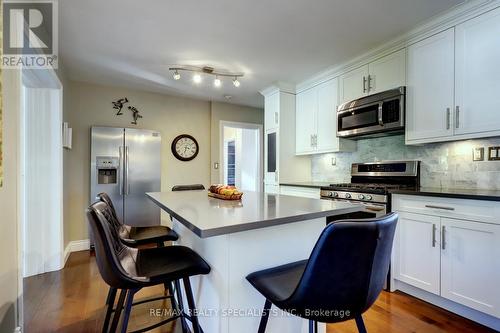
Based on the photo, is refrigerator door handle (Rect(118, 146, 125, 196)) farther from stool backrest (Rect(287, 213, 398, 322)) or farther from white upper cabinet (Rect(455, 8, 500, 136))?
white upper cabinet (Rect(455, 8, 500, 136))

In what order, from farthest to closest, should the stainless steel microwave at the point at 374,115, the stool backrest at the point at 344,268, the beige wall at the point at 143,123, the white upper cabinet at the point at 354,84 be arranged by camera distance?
the beige wall at the point at 143,123, the white upper cabinet at the point at 354,84, the stainless steel microwave at the point at 374,115, the stool backrest at the point at 344,268

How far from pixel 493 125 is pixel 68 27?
11.9ft

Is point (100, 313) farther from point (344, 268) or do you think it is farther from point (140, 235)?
point (344, 268)

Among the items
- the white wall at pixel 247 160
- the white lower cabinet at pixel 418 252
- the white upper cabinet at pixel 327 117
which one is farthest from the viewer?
the white wall at pixel 247 160

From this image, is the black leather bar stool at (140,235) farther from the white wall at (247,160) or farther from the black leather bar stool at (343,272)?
the white wall at (247,160)

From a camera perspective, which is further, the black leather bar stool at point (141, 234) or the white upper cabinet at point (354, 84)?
the white upper cabinet at point (354, 84)

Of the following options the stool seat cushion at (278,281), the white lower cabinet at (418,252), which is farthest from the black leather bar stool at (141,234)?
the white lower cabinet at (418,252)

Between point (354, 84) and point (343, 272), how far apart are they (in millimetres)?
2641

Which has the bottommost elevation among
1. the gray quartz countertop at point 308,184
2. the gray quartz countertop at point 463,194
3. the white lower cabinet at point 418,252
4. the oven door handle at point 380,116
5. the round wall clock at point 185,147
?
the white lower cabinet at point 418,252

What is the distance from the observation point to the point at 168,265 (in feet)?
4.18

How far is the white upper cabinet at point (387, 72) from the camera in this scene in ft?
8.11

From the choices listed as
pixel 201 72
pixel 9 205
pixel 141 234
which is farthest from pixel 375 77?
pixel 9 205

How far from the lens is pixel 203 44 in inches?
99.7

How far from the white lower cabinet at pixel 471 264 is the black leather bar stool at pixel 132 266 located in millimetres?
1860
